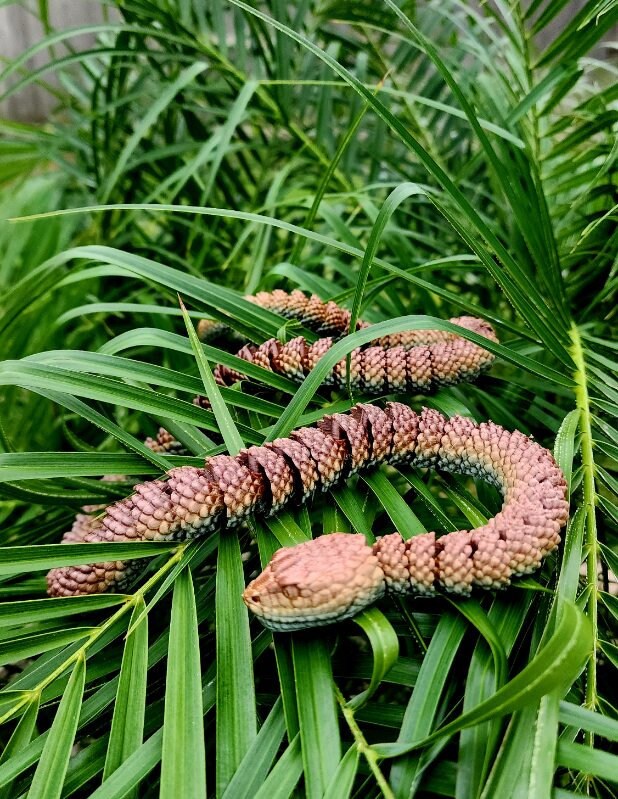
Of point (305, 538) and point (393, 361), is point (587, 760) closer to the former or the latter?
point (305, 538)

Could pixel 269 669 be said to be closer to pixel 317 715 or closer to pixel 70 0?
pixel 317 715

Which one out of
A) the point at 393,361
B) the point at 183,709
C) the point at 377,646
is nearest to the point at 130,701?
the point at 183,709

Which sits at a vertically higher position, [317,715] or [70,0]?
[70,0]

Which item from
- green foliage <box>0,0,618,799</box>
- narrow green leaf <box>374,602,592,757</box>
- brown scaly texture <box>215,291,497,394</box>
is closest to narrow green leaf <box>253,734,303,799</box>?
green foliage <box>0,0,618,799</box>

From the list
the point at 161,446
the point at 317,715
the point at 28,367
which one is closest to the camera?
the point at 317,715

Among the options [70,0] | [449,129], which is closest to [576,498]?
[449,129]

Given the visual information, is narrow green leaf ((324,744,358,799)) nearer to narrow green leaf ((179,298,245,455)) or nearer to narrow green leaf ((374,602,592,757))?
narrow green leaf ((374,602,592,757))

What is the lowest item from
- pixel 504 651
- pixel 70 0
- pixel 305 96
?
pixel 504 651
